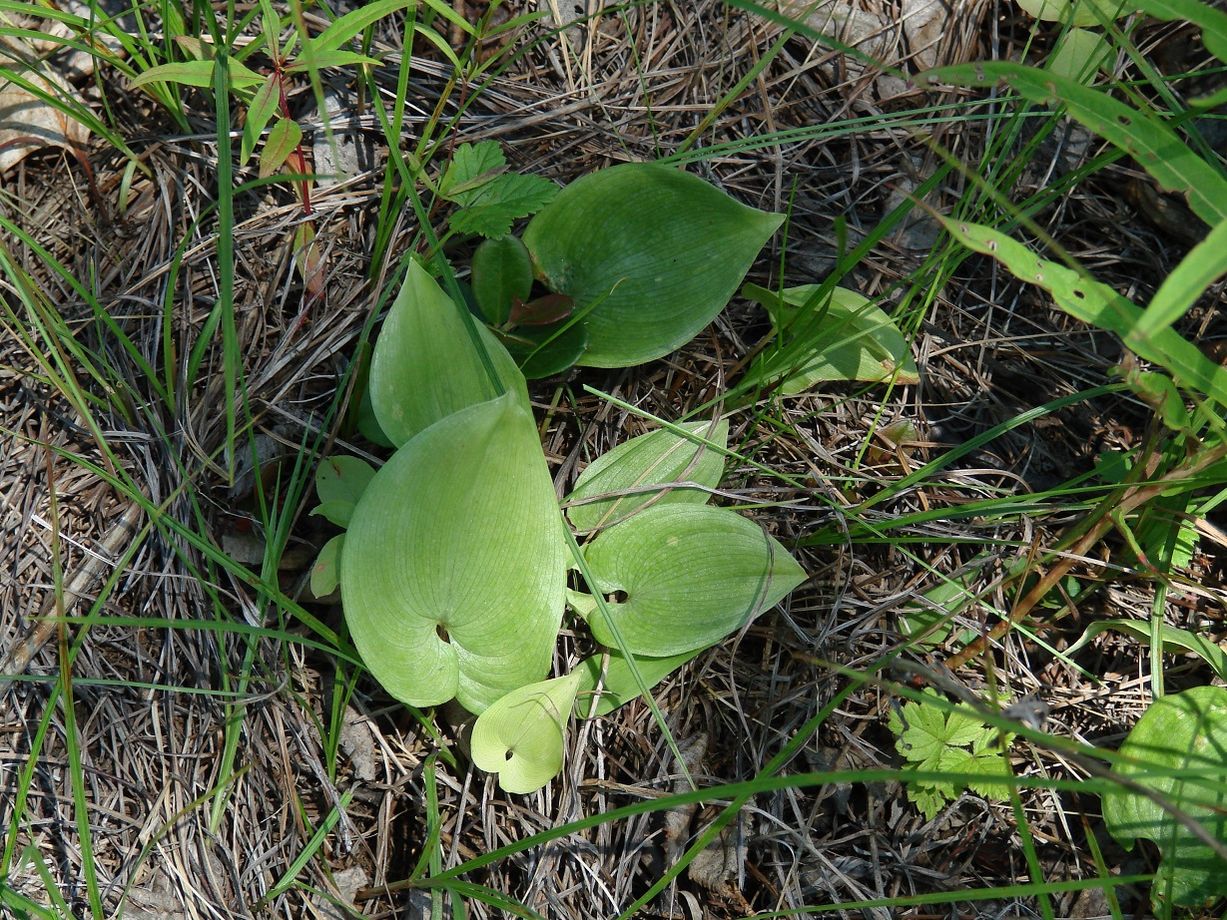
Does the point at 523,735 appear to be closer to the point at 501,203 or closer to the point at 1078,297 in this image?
the point at 501,203

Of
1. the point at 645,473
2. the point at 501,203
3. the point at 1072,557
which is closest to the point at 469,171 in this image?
the point at 501,203

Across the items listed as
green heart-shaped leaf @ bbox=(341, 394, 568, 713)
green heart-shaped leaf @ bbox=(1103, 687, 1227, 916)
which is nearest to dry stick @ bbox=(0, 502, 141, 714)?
green heart-shaped leaf @ bbox=(341, 394, 568, 713)

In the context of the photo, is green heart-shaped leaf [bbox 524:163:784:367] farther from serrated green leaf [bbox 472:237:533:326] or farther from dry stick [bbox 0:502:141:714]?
dry stick [bbox 0:502:141:714]

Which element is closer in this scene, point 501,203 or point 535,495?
point 535,495

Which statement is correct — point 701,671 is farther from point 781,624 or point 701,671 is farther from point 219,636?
point 219,636

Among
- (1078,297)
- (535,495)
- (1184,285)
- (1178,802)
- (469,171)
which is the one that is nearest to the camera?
(1184,285)

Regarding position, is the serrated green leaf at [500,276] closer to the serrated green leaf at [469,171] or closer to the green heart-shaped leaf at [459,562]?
the serrated green leaf at [469,171]

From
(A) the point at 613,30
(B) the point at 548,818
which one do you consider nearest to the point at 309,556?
(B) the point at 548,818
